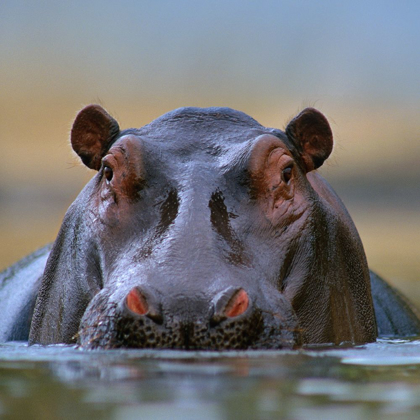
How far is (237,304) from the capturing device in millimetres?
4539

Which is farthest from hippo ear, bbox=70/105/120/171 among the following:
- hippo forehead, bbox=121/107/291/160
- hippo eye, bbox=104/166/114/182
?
hippo eye, bbox=104/166/114/182

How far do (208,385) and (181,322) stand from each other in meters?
0.81

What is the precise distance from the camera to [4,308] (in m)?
8.59

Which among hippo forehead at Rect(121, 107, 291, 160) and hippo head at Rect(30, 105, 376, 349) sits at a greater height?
hippo forehead at Rect(121, 107, 291, 160)

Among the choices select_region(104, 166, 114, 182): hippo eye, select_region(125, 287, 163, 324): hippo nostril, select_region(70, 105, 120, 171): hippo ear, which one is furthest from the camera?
select_region(70, 105, 120, 171): hippo ear

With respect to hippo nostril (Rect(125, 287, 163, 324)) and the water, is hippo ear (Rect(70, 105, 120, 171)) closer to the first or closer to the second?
the water

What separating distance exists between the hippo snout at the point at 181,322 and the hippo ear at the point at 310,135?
218 centimetres

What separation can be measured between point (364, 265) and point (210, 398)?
380cm

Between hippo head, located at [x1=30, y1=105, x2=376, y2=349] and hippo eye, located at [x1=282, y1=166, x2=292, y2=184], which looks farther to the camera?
hippo eye, located at [x1=282, y1=166, x2=292, y2=184]

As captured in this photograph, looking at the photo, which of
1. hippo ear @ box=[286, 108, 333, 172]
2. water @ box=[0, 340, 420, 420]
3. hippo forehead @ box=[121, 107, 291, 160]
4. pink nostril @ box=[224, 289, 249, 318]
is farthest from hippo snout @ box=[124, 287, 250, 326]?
hippo ear @ box=[286, 108, 333, 172]

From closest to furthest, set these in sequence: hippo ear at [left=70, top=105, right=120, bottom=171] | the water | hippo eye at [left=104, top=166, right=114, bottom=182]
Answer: the water → hippo eye at [left=104, top=166, right=114, bottom=182] → hippo ear at [left=70, top=105, right=120, bottom=171]

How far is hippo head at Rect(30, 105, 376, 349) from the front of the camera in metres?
4.56

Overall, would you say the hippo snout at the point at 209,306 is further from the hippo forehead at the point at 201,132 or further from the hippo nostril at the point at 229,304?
the hippo forehead at the point at 201,132

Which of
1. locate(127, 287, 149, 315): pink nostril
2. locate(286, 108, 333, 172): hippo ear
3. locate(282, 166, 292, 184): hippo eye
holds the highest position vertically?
locate(286, 108, 333, 172): hippo ear
